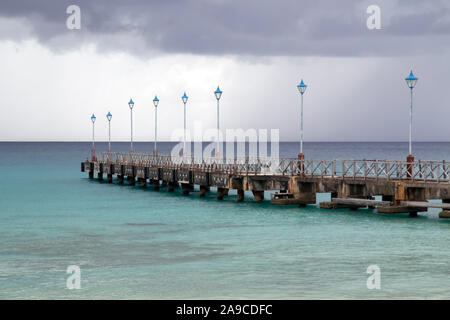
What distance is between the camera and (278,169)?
47.2m

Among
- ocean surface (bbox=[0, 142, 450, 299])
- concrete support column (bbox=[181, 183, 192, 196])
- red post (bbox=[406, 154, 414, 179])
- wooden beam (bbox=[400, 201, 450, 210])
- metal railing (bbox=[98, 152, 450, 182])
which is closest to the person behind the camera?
ocean surface (bbox=[0, 142, 450, 299])

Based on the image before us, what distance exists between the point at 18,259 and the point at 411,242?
14.6 m

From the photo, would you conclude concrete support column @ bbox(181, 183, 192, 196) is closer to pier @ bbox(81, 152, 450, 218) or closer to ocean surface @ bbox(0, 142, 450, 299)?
pier @ bbox(81, 152, 450, 218)

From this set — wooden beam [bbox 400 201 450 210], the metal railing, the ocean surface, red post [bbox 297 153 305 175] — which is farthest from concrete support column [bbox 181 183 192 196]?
wooden beam [bbox 400 201 450 210]

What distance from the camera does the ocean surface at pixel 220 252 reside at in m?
22.1

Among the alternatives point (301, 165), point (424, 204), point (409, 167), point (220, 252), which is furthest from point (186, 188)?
point (220, 252)

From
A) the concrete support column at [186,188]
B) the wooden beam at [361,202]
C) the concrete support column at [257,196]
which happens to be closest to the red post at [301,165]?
the wooden beam at [361,202]

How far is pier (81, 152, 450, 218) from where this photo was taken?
37.8 metres

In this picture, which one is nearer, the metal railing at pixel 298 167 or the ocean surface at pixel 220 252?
the ocean surface at pixel 220 252

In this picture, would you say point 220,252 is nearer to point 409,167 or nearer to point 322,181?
point 409,167

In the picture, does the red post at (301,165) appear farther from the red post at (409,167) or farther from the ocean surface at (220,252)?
the red post at (409,167)
